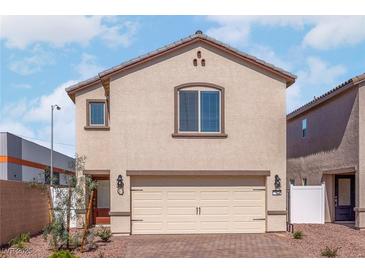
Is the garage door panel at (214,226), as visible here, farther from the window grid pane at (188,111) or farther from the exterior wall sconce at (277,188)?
the window grid pane at (188,111)

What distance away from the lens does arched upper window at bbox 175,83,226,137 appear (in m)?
18.5

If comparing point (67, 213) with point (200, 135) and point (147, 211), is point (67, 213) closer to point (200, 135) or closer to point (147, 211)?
point (147, 211)

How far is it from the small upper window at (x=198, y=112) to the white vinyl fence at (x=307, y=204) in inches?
246

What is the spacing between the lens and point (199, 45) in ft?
61.3

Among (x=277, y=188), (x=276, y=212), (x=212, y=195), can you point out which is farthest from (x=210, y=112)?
(x=276, y=212)

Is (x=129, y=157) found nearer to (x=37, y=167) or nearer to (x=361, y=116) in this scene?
(x=361, y=116)

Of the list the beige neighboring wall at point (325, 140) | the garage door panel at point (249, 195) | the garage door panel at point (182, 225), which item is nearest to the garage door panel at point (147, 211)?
the garage door panel at point (182, 225)

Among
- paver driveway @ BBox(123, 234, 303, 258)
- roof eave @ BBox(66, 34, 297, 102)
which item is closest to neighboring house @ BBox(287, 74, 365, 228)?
roof eave @ BBox(66, 34, 297, 102)

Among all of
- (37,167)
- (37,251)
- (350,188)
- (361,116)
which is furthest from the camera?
(37,167)

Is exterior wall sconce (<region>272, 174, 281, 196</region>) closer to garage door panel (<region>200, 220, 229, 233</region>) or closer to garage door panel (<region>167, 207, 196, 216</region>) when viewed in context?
garage door panel (<region>200, 220, 229, 233</region>)

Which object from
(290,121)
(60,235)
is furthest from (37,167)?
(60,235)

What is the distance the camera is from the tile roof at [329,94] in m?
19.8

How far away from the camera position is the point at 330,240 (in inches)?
657

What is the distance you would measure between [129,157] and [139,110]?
1828mm
